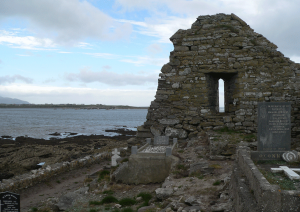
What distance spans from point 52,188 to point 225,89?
29.6 feet

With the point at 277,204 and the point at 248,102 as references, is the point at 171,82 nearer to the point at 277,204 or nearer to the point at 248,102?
the point at 248,102

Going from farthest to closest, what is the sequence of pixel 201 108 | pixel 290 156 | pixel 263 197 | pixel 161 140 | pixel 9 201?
pixel 201 108, pixel 161 140, pixel 9 201, pixel 290 156, pixel 263 197

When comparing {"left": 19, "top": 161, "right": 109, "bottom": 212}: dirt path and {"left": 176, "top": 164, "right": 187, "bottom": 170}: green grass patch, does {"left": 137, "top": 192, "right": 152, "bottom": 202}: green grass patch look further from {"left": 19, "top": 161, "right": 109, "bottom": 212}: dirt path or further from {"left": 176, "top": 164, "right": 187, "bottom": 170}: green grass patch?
{"left": 19, "top": 161, "right": 109, "bottom": 212}: dirt path

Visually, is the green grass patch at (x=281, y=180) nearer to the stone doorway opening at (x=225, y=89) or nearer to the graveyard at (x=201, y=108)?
the graveyard at (x=201, y=108)

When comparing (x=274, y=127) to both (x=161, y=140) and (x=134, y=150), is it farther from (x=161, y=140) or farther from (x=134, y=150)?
(x=161, y=140)

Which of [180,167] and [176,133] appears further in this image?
[176,133]

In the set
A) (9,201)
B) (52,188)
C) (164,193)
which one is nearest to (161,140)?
(164,193)

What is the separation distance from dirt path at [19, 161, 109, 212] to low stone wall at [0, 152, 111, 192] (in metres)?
0.28

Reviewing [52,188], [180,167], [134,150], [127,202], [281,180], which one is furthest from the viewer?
[52,188]

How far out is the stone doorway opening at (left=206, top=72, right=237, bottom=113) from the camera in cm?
→ 1103

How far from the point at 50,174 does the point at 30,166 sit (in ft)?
11.6

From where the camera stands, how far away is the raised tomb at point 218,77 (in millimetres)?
10516

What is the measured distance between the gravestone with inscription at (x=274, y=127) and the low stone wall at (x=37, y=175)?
1043 cm

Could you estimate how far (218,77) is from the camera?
38.0 ft
